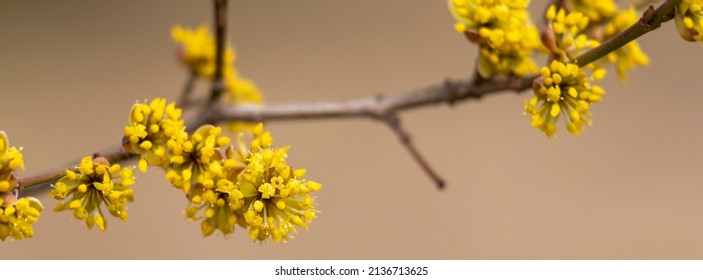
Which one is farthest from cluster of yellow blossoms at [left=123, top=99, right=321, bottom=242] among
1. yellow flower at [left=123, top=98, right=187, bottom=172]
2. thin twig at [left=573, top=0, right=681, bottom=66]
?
thin twig at [left=573, top=0, right=681, bottom=66]

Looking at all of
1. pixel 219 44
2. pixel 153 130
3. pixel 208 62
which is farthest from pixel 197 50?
pixel 153 130

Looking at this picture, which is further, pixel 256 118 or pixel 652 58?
pixel 652 58

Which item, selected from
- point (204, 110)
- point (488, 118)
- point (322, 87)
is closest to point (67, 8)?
point (322, 87)

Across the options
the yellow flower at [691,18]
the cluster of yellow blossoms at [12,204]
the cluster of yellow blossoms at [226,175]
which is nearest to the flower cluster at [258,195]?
the cluster of yellow blossoms at [226,175]

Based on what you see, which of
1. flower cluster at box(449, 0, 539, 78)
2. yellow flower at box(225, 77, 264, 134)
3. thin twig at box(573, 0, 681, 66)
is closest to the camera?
thin twig at box(573, 0, 681, 66)

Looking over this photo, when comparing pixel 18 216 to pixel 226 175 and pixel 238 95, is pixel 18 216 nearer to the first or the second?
Result: pixel 226 175

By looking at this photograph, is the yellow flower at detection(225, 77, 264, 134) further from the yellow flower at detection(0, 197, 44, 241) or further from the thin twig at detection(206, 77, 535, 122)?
the yellow flower at detection(0, 197, 44, 241)
